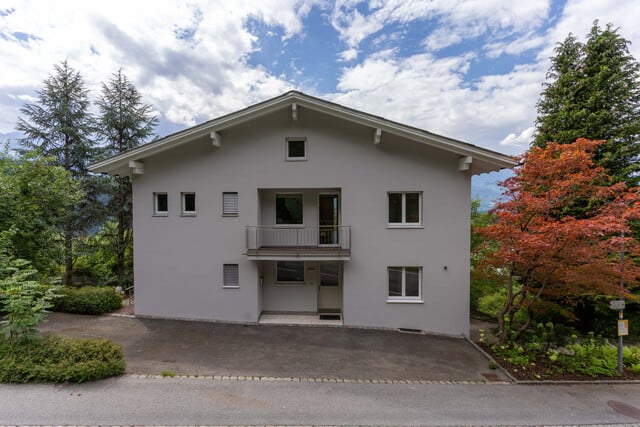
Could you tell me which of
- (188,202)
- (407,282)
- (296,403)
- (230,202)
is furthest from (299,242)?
(296,403)

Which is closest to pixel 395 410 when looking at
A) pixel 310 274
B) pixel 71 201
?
pixel 310 274

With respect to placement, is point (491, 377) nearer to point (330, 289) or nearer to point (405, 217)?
point (405, 217)

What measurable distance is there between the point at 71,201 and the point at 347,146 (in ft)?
40.1

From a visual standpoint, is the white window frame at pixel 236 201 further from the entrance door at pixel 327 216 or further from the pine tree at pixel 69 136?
the pine tree at pixel 69 136

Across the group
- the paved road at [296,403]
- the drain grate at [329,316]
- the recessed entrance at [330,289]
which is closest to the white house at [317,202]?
the drain grate at [329,316]

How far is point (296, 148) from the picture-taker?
389 inches

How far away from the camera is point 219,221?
9906 mm

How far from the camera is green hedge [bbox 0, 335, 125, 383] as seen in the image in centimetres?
531

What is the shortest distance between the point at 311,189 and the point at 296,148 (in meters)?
1.68

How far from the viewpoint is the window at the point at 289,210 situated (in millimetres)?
10641

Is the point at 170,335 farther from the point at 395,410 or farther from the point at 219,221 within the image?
the point at 395,410

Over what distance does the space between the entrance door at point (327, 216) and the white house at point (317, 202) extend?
0.21 m

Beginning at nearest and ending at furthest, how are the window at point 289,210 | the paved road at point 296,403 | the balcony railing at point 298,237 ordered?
1. the paved road at point 296,403
2. the balcony railing at point 298,237
3. the window at point 289,210

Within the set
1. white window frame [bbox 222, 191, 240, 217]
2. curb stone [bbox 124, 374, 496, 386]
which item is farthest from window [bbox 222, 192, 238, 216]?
curb stone [bbox 124, 374, 496, 386]
